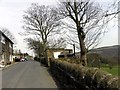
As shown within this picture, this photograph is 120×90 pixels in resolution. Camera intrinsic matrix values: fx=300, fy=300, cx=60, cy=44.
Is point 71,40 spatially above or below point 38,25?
below

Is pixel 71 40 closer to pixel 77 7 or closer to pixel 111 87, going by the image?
pixel 77 7

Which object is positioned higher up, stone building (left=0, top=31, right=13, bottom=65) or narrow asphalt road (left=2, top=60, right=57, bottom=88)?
stone building (left=0, top=31, right=13, bottom=65)

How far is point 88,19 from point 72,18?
145cm

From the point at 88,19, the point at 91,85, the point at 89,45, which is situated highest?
the point at 88,19

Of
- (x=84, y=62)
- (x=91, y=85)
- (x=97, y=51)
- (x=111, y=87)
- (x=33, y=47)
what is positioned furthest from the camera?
(x=33, y=47)

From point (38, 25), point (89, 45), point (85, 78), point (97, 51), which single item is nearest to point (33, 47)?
point (38, 25)

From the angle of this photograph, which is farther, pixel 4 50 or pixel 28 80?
pixel 4 50

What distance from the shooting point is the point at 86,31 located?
2719 centimetres

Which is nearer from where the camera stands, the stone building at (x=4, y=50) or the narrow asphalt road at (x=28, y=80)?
the narrow asphalt road at (x=28, y=80)

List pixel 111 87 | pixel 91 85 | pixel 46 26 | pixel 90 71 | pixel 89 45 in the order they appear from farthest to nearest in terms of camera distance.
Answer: pixel 46 26
pixel 89 45
pixel 90 71
pixel 91 85
pixel 111 87

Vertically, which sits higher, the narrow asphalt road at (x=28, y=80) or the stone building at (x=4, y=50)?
the stone building at (x=4, y=50)

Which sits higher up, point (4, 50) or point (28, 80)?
point (4, 50)

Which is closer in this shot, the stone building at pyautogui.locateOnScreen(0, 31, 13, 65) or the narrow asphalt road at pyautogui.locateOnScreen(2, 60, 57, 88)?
the narrow asphalt road at pyautogui.locateOnScreen(2, 60, 57, 88)

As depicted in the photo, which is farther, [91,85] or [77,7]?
[77,7]
